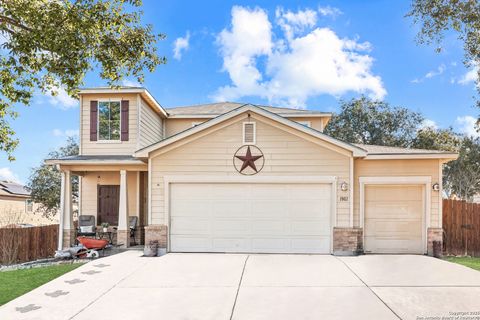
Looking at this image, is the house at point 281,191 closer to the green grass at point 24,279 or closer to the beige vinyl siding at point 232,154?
the beige vinyl siding at point 232,154

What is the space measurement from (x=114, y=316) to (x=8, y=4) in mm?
6761

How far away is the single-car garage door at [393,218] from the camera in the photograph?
1182 cm

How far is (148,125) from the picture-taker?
1555 cm

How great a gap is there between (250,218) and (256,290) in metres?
4.33

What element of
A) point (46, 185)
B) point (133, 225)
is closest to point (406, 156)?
point (133, 225)

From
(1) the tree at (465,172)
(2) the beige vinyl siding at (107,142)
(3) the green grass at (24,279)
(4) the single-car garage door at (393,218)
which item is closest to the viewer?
(3) the green grass at (24,279)

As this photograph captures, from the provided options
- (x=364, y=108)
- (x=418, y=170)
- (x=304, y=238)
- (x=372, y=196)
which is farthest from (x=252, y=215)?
(x=364, y=108)

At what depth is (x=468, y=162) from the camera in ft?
94.0

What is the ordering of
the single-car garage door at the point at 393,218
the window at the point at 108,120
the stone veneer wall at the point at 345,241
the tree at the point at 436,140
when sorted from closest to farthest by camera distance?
the stone veneer wall at the point at 345,241
the single-car garage door at the point at 393,218
the window at the point at 108,120
the tree at the point at 436,140

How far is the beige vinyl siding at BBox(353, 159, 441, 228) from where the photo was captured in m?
11.6

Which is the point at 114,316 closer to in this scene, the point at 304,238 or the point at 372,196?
the point at 304,238

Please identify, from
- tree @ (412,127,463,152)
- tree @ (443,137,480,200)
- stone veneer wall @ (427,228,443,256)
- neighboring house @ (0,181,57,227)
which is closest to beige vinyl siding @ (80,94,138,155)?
stone veneer wall @ (427,228,443,256)

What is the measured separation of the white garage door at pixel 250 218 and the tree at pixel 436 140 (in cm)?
1871

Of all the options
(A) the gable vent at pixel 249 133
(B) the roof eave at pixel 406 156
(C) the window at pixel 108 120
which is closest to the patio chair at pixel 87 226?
(C) the window at pixel 108 120
